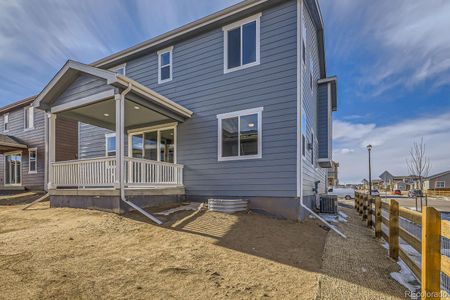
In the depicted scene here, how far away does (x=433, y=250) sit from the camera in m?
2.60

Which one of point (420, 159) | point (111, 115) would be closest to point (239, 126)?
A: point (111, 115)

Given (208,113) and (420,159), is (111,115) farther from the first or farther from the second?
(420,159)

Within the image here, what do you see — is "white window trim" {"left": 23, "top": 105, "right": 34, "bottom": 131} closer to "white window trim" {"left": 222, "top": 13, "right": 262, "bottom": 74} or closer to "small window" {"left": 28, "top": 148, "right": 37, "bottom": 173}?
"small window" {"left": 28, "top": 148, "right": 37, "bottom": 173}

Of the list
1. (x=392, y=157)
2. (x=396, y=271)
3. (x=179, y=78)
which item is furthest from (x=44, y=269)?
(x=392, y=157)

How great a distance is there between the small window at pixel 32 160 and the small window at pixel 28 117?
5.32ft

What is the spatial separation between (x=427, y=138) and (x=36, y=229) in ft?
72.1

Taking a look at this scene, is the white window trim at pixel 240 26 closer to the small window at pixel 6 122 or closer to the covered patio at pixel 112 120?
the covered patio at pixel 112 120

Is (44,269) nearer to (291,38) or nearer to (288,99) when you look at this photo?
(288,99)

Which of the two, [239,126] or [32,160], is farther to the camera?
[32,160]

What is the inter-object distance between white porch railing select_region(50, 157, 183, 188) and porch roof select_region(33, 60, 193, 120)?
1864 millimetres

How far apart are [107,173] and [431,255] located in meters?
7.37

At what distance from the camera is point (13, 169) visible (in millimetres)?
16562

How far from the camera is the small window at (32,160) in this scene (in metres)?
15.3

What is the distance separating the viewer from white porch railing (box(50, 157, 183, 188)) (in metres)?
7.20
